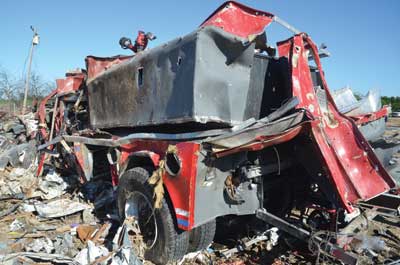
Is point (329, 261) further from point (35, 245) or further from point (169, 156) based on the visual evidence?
point (35, 245)

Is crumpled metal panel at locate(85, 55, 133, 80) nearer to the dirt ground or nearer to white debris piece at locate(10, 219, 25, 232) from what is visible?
the dirt ground

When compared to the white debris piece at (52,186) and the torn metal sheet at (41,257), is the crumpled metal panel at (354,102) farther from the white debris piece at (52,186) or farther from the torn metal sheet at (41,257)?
the white debris piece at (52,186)

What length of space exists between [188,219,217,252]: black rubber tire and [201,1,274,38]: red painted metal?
6.78 ft

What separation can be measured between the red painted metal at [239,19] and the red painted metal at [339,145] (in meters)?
0.34

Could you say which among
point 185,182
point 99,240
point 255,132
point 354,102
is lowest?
point 99,240

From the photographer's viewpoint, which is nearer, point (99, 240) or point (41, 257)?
point (41, 257)

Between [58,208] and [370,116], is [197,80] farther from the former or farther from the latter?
[58,208]

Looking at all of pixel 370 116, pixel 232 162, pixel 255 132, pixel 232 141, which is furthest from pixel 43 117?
pixel 370 116

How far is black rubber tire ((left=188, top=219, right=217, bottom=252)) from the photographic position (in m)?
3.51

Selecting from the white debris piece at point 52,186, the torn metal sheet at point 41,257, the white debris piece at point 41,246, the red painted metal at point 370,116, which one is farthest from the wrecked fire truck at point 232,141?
→ the white debris piece at point 52,186

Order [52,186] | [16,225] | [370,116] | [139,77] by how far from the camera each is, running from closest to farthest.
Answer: [370,116]
[139,77]
[16,225]
[52,186]

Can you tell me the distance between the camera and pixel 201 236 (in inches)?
139

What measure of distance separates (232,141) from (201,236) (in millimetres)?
1249

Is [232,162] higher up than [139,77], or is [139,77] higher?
[139,77]
